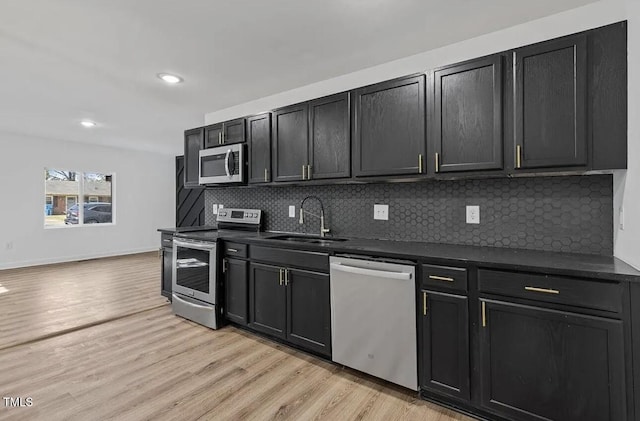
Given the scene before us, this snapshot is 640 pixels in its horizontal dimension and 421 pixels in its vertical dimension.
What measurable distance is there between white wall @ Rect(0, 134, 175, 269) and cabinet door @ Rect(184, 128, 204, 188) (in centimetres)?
404

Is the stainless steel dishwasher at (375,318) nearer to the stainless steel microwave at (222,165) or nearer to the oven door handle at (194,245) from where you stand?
the oven door handle at (194,245)

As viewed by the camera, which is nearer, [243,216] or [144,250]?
[243,216]

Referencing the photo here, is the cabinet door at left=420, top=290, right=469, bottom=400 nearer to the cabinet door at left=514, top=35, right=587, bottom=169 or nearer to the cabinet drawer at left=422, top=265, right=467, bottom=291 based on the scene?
the cabinet drawer at left=422, top=265, right=467, bottom=291

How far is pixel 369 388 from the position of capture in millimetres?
2133

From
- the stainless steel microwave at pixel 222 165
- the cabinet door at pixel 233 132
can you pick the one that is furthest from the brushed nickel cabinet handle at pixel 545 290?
the cabinet door at pixel 233 132

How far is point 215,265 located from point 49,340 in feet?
5.19

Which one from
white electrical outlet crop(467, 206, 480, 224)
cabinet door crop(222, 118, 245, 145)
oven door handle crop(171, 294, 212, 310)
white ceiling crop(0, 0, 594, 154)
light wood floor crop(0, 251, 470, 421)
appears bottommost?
light wood floor crop(0, 251, 470, 421)

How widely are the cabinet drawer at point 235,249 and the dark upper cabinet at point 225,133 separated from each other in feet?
3.76

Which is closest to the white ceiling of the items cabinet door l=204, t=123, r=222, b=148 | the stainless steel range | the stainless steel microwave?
cabinet door l=204, t=123, r=222, b=148

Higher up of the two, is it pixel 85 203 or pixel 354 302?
pixel 85 203

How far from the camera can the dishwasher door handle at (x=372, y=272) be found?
78.0 inches

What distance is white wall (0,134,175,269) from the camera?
5.65m

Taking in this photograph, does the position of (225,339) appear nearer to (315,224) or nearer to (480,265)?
(315,224)

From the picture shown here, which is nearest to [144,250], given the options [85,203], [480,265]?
[85,203]
